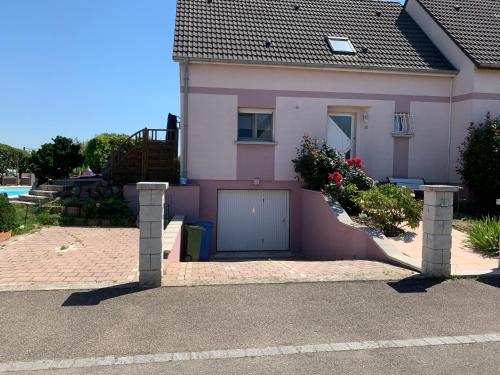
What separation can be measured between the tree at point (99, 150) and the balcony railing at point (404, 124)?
12.9 m

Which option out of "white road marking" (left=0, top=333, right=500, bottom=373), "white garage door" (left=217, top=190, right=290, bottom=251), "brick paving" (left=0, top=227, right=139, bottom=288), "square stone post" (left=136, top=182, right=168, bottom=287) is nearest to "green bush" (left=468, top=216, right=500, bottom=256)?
"white road marking" (left=0, top=333, right=500, bottom=373)

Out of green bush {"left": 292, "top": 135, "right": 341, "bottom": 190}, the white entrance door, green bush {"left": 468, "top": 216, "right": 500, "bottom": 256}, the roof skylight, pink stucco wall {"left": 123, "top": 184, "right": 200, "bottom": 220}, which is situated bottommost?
green bush {"left": 468, "top": 216, "right": 500, "bottom": 256}

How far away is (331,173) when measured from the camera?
36.7 ft

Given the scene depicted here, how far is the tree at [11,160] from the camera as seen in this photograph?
28016 mm

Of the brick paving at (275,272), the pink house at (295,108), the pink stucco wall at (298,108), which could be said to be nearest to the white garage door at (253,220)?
the pink house at (295,108)

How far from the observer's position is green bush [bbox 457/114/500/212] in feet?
37.7

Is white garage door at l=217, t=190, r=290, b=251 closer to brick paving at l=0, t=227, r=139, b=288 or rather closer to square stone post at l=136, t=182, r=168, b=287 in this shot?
brick paving at l=0, t=227, r=139, b=288

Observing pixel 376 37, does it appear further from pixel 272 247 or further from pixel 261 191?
pixel 272 247

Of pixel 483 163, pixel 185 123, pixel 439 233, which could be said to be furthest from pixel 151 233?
pixel 483 163

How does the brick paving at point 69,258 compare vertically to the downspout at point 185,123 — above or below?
below

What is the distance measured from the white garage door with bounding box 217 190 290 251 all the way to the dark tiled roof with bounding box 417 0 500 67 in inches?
268

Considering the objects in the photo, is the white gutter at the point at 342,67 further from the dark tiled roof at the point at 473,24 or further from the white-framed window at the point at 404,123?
the white-framed window at the point at 404,123

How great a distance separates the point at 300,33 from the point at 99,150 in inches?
499

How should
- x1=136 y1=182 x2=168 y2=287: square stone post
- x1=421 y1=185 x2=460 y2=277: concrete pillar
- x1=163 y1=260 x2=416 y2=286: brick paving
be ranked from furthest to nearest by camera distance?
x1=421 y1=185 x2=460 y2=277: concrete pillar < x1=163 y1=260 x2=416 y2=286: brick paving < x1=136 y1=182 x2=168 y2=287: square stone post
